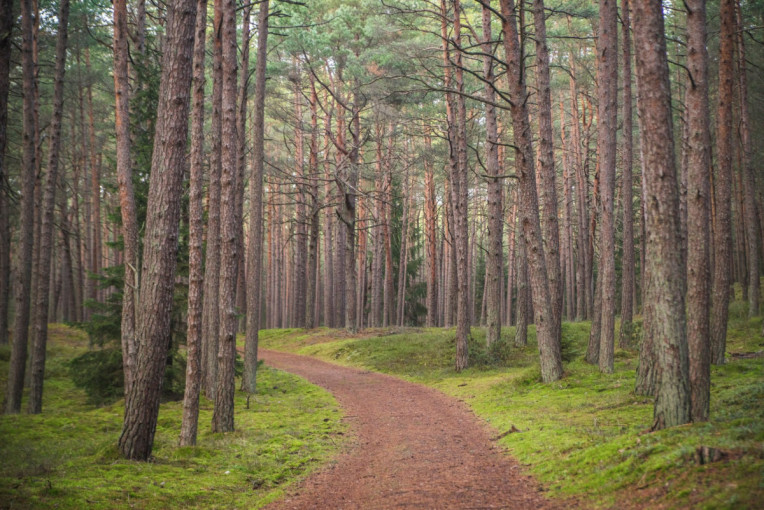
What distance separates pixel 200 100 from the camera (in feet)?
31.2

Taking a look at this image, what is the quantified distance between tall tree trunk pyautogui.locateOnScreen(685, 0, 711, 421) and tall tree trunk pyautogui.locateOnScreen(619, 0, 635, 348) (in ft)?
18.2

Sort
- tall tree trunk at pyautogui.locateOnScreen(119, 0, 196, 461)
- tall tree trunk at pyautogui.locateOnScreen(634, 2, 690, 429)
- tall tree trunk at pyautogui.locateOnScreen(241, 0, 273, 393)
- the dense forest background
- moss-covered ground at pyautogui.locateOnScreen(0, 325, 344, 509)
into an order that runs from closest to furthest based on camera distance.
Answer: moss-covered ground at pyautogui.locateOnScreen(0, 325, 344, 509) → tall tree trunk at pyautogui.locateOnScreen(634, 2, 690, 429) → the dense forest background → tall tree trunk at pyautogui.locateOnScreen(119, 0, 196, 461) → tall tree trunk at pyautogui.locateOnScreen(241, 0, 273, 393)

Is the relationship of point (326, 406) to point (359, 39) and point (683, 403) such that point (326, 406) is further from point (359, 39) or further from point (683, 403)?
point (359, 39)

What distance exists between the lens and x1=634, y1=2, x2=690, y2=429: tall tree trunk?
243 inches

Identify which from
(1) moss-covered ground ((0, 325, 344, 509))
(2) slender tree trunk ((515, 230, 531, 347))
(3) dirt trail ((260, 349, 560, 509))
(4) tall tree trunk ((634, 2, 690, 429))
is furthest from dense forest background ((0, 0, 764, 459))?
(3) dirt trail ((260, 349, 560, 509))

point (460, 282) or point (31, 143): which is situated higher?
point (31, 143)

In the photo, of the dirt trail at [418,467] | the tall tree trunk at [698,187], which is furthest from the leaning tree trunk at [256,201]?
the tall tree trunk at [698,187]

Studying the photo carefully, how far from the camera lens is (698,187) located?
767 centimetres

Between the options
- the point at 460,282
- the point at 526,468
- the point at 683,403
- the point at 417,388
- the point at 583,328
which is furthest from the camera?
the point at 583,328

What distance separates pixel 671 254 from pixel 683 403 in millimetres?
1704

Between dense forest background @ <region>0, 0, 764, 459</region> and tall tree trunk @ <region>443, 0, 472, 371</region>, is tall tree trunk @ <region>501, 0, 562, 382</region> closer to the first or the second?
dense forest background @ <region>0, 0, 764, 459</region>

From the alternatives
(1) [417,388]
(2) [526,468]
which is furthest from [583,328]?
(2) [526,468]

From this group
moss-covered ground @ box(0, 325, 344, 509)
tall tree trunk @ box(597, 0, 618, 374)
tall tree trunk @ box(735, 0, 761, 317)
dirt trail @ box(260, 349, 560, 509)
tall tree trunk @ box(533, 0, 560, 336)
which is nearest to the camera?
moss-covered ground @ box(0, 325, 344, 509)

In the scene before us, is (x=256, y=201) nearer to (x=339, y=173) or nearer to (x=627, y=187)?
(x=627, y=187)
